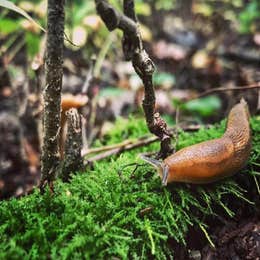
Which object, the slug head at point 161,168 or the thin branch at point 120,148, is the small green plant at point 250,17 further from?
the slug head at point 161,168

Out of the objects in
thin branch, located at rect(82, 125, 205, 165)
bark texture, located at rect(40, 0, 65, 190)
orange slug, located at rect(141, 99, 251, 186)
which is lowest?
thin branch, located at rect(82, 125, 205, 165)

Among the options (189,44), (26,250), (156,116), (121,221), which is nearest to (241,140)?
(156,116)

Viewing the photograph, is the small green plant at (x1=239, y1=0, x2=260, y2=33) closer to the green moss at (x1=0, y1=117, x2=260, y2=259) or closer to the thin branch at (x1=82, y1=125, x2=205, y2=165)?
the thin branch at (x1=82, y1=125, x2=205, y2=165)

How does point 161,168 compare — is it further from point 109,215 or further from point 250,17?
point 250,17

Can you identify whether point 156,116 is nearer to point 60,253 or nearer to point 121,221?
point 121,221

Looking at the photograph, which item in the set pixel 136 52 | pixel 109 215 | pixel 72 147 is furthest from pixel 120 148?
pixel 136 52

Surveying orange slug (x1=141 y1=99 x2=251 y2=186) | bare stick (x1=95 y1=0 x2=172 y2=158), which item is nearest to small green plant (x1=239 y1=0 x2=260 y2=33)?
orange slug (x1=141 y1=99 x2=251 y2=186)
